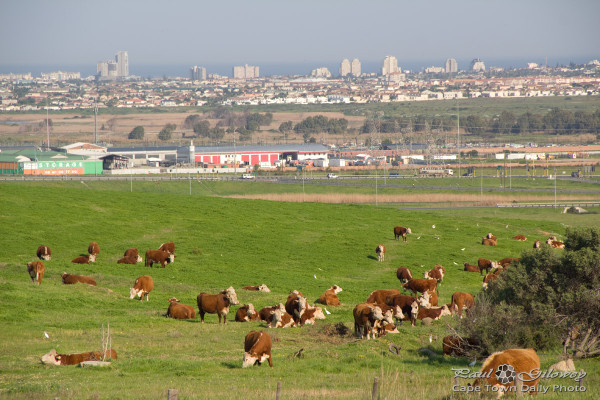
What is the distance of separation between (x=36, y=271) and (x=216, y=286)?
24.1ft

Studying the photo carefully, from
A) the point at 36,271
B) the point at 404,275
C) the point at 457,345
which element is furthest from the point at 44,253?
the point at 457,345

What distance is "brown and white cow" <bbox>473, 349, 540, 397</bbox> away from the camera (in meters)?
13.6

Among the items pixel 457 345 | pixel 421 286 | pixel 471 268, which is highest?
pixel 457 345

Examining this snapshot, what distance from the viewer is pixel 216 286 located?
3052cm

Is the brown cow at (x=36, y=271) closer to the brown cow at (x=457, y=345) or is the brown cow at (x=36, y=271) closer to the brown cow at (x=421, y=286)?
the brown cow at (x=421, y=286)

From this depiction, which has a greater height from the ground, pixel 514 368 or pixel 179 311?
pixel 514 368

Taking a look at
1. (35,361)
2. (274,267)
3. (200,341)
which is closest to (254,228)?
(274,267)

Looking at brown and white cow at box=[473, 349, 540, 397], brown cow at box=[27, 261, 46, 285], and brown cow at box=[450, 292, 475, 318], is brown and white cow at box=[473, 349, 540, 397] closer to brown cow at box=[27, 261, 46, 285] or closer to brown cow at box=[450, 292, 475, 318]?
brown cow at box=[450, 292, 475, 318]

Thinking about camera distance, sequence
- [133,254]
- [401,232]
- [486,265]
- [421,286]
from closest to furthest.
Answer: [421,286] < [133,254] < [486,265] < [401,232]

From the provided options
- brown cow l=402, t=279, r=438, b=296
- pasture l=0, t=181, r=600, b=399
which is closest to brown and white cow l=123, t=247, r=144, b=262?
pasture l=0, t=181, r=600, b=399

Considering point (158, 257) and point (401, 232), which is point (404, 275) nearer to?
point (158, 257)

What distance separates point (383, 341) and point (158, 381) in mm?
7156

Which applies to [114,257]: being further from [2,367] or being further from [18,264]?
[2,367]

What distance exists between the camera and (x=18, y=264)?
30578 mm
